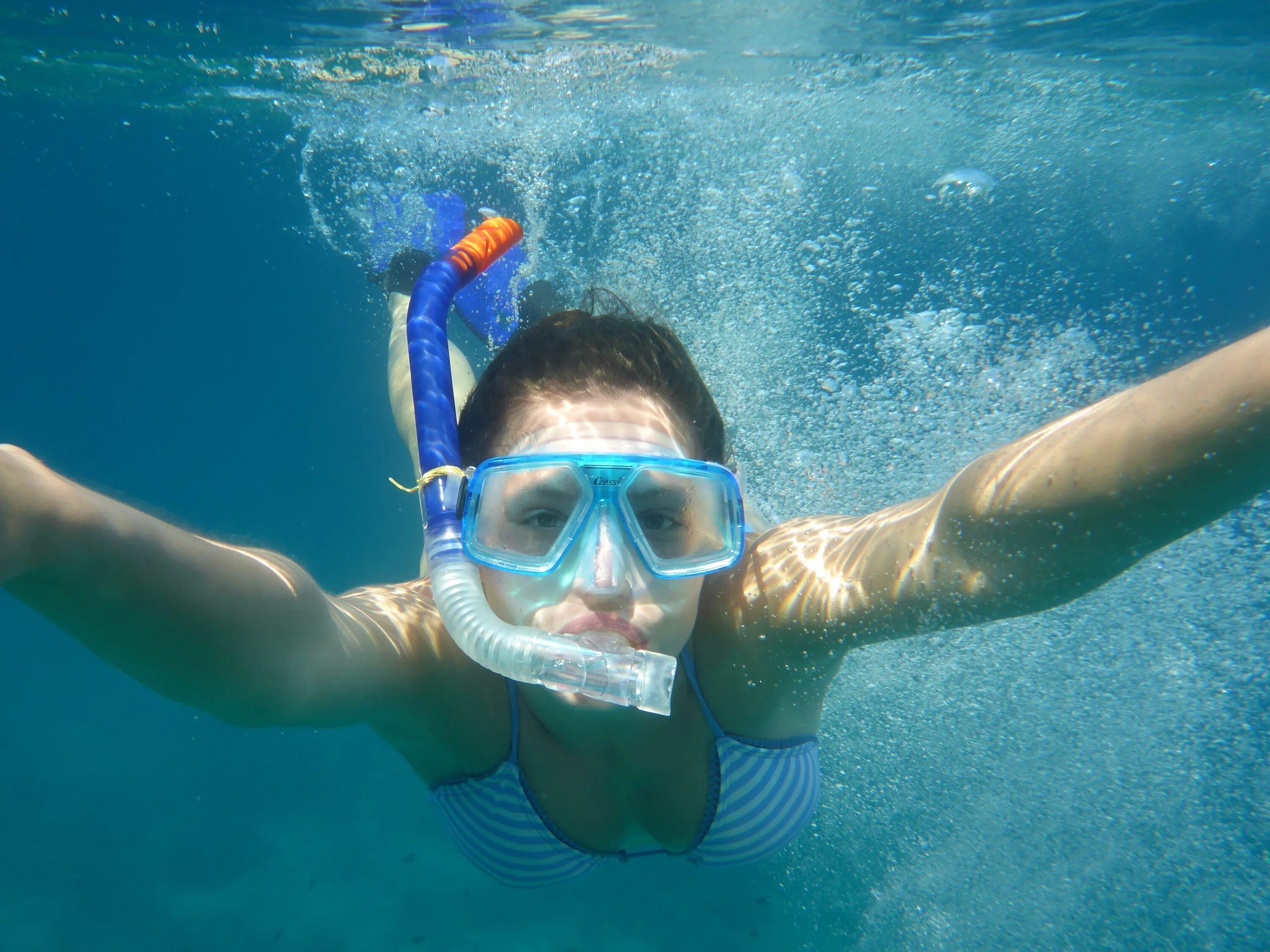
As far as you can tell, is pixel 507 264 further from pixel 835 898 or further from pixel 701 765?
pixel 835 898

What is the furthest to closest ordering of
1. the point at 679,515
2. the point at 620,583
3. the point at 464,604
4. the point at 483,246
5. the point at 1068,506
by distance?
the point at 483,246 < the point at 679,515 < the point at 620,583 < the point at 464,604 < the point at 1068,506

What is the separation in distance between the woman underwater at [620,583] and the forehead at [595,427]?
11 mm

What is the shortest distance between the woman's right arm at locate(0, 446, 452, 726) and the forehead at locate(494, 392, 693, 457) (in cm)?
70

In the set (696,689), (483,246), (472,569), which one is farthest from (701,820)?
(483,246)

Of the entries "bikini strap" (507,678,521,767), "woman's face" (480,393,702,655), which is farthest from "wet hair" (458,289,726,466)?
"bikini strap" (507,678,521,767)

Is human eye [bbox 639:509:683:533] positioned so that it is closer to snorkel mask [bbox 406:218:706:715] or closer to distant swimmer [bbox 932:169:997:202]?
snorkel mask [bbox 406:218:706:715]

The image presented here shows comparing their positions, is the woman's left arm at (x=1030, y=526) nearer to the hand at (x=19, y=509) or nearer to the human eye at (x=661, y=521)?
the human eye at (x=661, y=521)

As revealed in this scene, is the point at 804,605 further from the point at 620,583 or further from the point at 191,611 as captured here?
the point at 191,611

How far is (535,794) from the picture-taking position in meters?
2.29

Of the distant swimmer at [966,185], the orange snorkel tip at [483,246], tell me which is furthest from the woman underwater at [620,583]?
the distant swimmer at [966,185]

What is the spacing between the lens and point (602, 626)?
165 centimetres

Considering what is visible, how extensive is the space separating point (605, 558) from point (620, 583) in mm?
78

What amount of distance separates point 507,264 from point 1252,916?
11630mm

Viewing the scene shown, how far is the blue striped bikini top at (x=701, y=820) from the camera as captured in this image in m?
2.30
